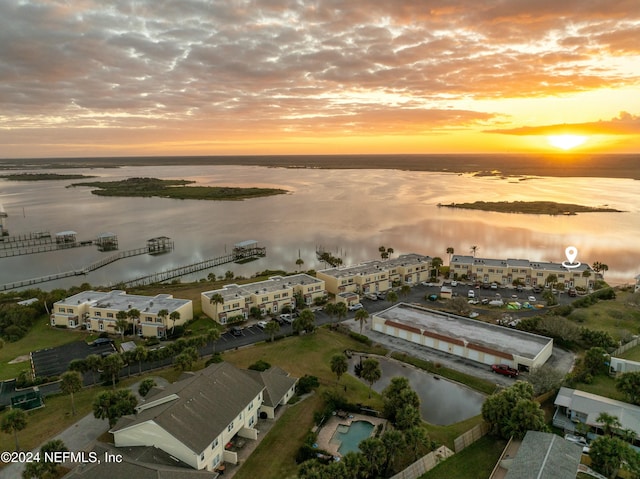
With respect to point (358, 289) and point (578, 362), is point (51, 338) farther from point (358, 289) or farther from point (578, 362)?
point (578, 362)

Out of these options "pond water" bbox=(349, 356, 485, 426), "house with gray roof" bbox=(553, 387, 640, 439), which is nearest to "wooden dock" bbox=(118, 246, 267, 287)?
"pond water" bbox=(349, 356, 485, 426)

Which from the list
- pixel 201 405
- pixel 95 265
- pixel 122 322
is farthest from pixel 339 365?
pixel 95 265

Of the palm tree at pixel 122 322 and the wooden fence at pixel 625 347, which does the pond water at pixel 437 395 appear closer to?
the wooden fence at pixel 625 347

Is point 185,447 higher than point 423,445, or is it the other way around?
point 185,447

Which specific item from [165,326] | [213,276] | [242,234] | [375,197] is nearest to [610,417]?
[165,326]

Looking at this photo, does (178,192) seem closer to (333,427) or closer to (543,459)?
(333,427)

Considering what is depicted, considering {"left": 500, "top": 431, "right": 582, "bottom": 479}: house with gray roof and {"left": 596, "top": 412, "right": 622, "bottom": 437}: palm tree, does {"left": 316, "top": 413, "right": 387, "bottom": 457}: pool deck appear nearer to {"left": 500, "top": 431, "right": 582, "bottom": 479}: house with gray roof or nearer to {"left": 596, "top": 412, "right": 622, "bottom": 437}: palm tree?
{"left": 500, "top": 431, "right": 582, "bottom": 479}: house with gray roof
